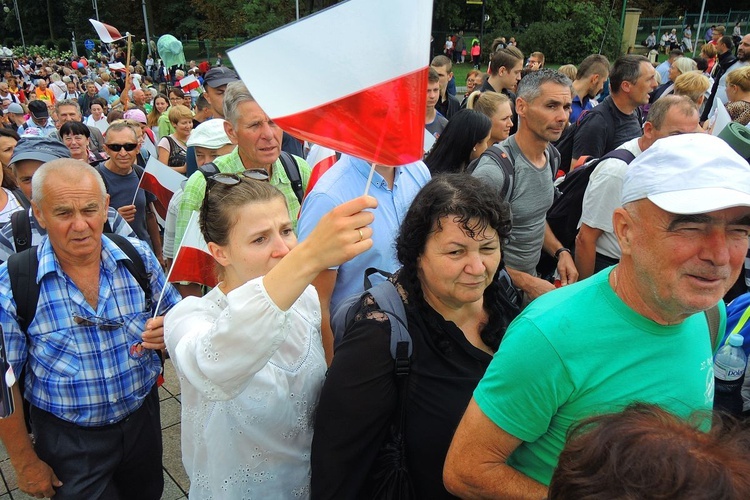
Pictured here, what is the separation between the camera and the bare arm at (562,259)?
342 cm

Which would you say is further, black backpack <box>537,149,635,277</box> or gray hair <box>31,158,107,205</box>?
black backpack <box>537,149,635,277</box>

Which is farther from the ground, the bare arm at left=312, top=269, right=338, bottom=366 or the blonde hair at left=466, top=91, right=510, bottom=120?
the blonde hair at left=466, top=91, right=510, bottom=120

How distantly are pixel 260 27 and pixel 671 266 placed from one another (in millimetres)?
41162

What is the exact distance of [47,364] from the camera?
222cm

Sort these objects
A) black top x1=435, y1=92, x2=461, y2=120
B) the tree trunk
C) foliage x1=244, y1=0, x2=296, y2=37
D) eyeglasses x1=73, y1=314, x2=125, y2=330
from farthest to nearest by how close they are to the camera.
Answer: the tree trunk
foliage x1=244, y1=0, x2=296, y2=37
black top x1=435, y1=92, x2=461, y2=120
eyeglasses x1=73, y1=314, x2=125, y2=330

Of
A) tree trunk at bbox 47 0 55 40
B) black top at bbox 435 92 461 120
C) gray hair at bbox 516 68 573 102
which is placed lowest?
tree trunk at bbox 47 0 55 40

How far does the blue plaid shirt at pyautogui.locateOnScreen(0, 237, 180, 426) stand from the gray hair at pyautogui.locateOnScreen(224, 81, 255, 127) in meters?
1.24

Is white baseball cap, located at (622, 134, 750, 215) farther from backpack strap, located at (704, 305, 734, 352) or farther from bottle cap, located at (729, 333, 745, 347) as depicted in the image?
bottle cap, located at (729, 333, 745, 347)

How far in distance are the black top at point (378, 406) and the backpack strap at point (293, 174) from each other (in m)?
1.81

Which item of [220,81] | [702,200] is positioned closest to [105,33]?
[220,81]

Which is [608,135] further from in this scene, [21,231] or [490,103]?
[21,231]

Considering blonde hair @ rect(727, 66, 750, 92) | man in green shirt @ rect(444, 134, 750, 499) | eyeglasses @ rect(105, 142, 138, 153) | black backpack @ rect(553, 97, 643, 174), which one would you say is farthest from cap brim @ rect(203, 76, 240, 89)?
man in green shirt @ rect(444, 134, 750, 499)

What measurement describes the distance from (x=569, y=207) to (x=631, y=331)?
8.15 feet

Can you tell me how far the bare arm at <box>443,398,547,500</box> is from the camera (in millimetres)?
1477
